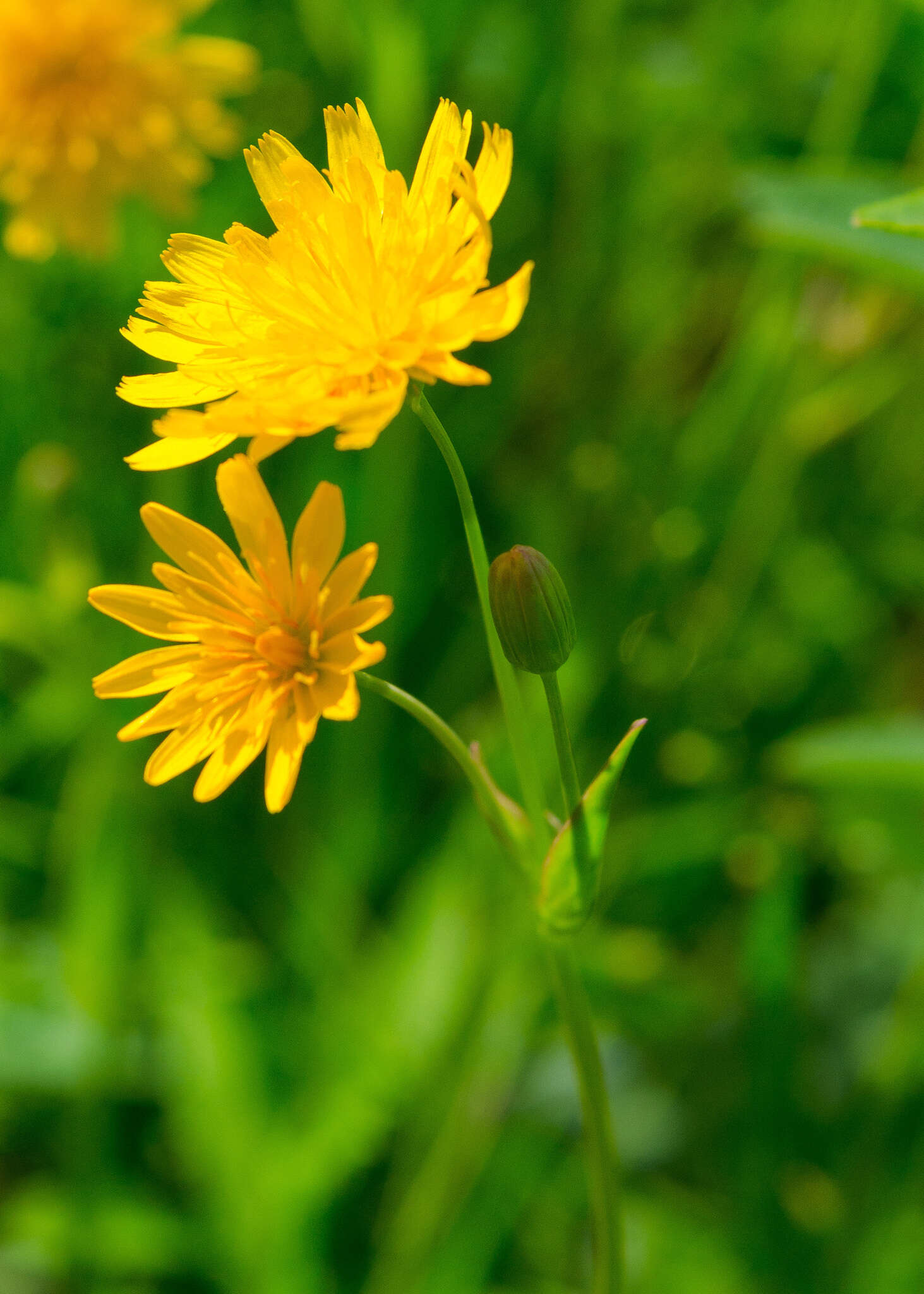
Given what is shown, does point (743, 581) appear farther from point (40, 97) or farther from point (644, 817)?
point (40, 97)

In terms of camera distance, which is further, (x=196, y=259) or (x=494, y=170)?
(x=196, y=259)

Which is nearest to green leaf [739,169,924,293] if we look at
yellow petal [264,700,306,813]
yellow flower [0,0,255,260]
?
yellow petal [264,700,306,813]

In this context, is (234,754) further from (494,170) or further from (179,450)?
(494,170)

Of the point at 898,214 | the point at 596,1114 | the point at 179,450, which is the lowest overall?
the point at 596,1114

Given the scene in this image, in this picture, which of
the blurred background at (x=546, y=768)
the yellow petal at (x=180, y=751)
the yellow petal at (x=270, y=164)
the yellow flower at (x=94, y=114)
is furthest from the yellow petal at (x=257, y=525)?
the yellow flower at (x=94, y=114)

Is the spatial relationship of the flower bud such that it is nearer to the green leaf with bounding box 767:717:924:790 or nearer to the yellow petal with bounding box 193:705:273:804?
the yellow petal with bounding box 193:705:273:804

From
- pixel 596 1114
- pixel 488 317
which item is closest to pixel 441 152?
pixel 488 317
